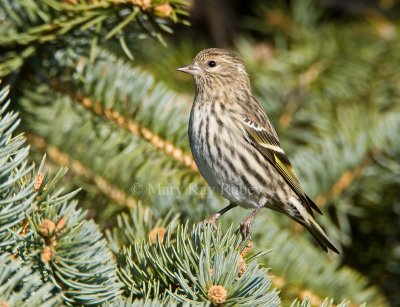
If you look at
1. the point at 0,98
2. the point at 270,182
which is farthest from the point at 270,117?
the point at 0,98

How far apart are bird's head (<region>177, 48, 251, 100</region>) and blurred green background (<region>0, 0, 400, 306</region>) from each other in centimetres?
12

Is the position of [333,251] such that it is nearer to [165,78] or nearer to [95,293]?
[165,78]

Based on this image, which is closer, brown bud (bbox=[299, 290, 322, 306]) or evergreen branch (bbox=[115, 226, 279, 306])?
evergreen branch (bbox=[115, 226, 279, 306])

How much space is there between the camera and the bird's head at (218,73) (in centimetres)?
387

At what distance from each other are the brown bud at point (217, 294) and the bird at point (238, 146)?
1288 millimetres

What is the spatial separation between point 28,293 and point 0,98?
58cm

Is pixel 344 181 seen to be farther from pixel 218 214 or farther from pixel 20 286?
pixel 20 286

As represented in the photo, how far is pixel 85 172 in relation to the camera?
9.55ft

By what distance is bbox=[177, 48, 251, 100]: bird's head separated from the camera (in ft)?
12.7

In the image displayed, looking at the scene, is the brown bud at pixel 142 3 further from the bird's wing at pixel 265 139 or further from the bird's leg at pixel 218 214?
the bird's wing at pixel 265 139

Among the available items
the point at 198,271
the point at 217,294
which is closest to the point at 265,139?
the point at 198,271

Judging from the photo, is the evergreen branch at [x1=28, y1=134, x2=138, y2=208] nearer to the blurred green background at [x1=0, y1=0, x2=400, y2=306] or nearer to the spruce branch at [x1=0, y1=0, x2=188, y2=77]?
the blurred green background at [x1=0, y1=0, x2=400, y2=306]

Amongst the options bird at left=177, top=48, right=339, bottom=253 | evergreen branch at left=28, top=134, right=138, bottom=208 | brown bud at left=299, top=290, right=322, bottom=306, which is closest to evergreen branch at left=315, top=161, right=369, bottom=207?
bird at left=177, top=48, right=339, bottom=253

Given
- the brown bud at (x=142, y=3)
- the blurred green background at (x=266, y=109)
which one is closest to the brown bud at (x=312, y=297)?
the blurred green background at (x=266, y=109)
